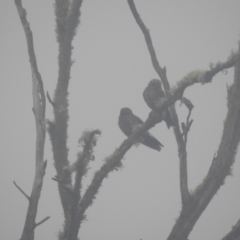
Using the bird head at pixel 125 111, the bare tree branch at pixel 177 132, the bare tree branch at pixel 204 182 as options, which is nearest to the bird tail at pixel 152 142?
the bird head at pixel 125 111

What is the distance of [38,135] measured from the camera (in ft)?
12.9

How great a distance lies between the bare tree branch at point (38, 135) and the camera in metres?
3.40

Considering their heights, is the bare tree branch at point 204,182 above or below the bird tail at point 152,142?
below

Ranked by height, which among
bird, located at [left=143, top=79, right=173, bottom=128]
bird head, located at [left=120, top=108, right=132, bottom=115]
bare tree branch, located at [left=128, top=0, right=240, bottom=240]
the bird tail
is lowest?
bare tree branch, located at [left=128, top=0, right=240, bottom=240]

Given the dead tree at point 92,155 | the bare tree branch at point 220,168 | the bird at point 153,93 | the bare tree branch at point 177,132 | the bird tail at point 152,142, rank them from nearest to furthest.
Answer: the dead tree at point 92,155 < the bare tree branch at point 220,168 < the bare tree branch at point 177,132 < the bird tail at point 152,142 < the bird at point 153,93

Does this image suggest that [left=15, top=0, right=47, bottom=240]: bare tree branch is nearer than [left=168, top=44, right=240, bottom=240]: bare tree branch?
Yes

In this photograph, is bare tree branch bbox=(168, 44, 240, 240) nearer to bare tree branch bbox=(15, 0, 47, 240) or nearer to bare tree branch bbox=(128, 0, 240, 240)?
bare tree branch bbox=(128, 0, 240, 240)

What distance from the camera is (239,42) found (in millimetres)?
3719

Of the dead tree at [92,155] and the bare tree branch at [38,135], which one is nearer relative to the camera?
the dead tree at [92,155]

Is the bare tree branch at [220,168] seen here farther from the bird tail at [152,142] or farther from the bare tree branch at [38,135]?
the bird tail at [152,142]

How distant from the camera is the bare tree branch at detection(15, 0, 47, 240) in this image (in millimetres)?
3396

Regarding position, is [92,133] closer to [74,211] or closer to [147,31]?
[74,211]

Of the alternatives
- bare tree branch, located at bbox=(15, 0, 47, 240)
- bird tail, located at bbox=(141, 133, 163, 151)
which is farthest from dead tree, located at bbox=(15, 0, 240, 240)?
bird tail, located at bbox=(141, 133, 163, 151)

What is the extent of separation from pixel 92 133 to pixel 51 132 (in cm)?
128
